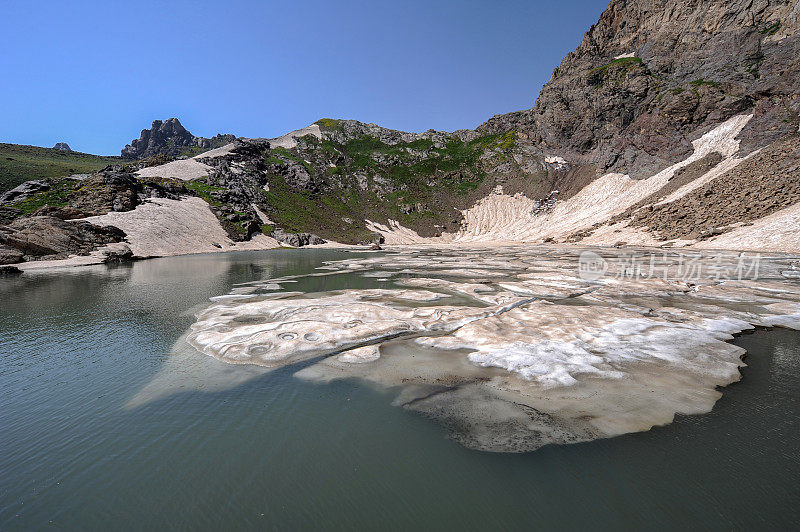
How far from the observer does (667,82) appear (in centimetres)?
9081

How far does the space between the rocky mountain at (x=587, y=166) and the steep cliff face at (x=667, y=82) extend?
350mm

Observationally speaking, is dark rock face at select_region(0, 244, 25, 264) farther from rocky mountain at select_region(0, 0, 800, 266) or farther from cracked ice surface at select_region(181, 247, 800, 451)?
cracked ice surface at select_region(181, 247, 800, 451)

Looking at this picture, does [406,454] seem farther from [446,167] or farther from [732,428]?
[446,167]

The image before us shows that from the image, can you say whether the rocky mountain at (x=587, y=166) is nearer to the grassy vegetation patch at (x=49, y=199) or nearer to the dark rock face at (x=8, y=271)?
the grassy vegetation patch at (x=49, y=199)

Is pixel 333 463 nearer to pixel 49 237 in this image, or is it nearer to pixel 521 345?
pixel 521 345

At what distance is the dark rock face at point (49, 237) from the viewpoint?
42594 millimetres

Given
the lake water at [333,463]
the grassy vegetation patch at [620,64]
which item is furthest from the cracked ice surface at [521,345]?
the grassy vegetation patch at [620,64]

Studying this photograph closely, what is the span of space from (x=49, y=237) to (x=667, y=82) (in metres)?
143

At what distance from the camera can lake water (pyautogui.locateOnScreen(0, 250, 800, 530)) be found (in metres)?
4.83

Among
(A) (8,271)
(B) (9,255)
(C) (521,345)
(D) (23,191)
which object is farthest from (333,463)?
(D) (23,191)

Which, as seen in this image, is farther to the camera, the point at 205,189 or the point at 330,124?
the point at 330,124

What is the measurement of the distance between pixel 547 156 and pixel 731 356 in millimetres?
115820

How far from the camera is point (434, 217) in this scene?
11412cm

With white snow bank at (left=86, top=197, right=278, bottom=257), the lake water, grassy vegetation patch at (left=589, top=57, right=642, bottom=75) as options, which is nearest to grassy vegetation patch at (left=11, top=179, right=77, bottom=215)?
white snow bank at (left=86, top=197, right=278, bottom=257)
